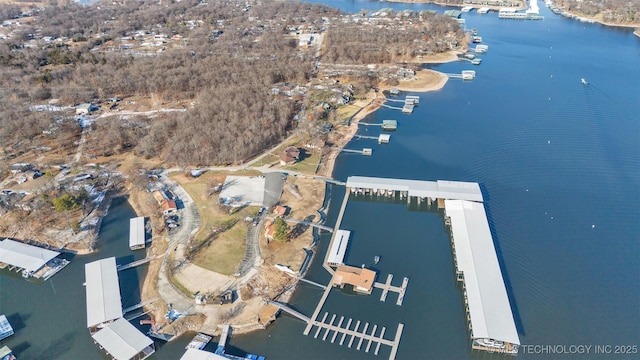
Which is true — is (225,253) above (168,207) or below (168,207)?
below

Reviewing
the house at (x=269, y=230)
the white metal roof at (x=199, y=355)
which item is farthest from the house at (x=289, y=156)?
the white metal roof at (x=199, y=355)

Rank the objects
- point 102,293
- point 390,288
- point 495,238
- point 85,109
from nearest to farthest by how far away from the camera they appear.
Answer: point 102,293
point 390,288
point 495,238
point 85,109

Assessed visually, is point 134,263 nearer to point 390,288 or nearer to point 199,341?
point 199,341

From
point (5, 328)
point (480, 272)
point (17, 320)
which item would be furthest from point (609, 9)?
point (5, 328)

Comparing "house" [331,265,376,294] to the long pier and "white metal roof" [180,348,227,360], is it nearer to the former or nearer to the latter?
the long pier

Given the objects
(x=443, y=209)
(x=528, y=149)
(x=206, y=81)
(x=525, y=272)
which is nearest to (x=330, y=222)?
(x=443, y=209)

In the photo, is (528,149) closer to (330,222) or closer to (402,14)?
(330,222)
